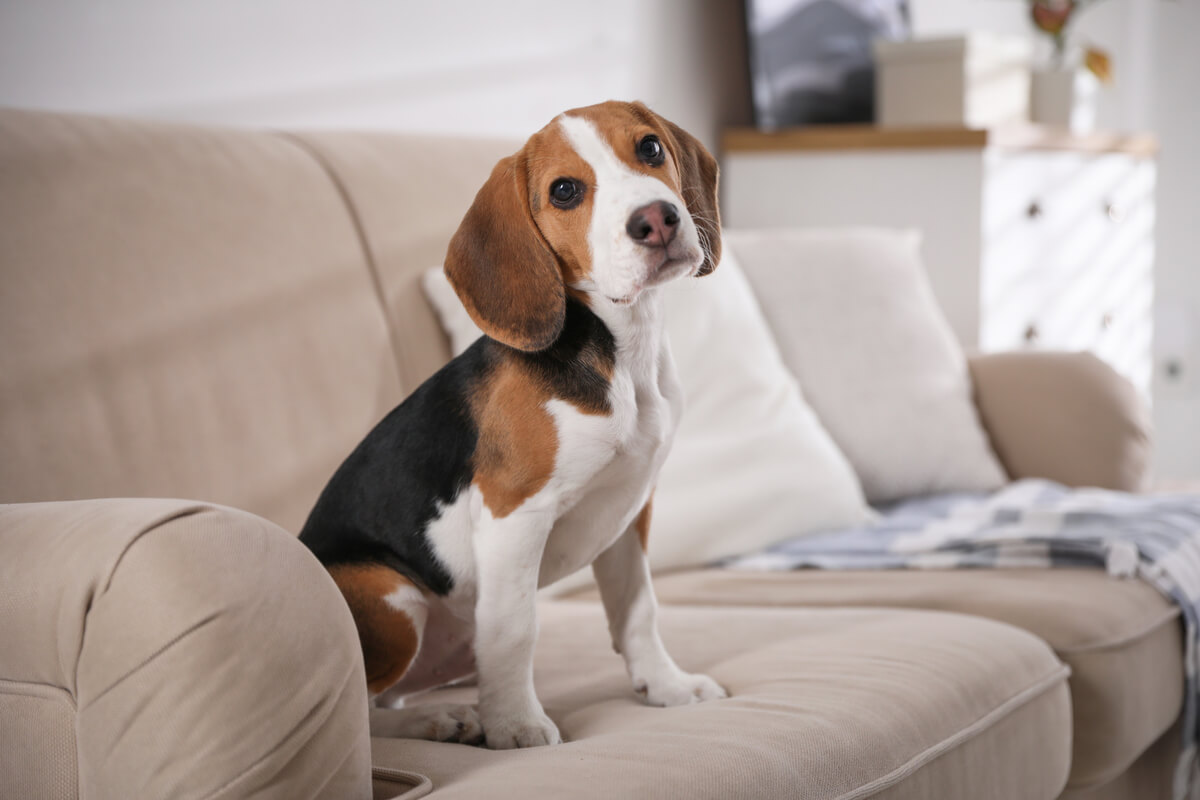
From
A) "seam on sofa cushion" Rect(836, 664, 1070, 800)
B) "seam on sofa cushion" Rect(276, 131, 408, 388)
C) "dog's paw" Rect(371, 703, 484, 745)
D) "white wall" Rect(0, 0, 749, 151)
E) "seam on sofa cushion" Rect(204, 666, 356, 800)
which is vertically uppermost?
"white wall" Rect(0, 0, 749, 151)

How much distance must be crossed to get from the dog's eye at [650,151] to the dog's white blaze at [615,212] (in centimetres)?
2

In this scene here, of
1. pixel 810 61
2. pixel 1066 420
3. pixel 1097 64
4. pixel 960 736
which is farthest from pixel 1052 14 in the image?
pixel 960 736

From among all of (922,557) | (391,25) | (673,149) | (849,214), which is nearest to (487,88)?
(391,25)

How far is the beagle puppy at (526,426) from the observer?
0.91 m

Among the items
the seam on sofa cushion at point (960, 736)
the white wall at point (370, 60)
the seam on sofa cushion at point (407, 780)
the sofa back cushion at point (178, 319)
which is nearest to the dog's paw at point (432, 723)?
the seam on sofa cushion at point (407, 780)

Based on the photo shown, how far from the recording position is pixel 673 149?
97cm

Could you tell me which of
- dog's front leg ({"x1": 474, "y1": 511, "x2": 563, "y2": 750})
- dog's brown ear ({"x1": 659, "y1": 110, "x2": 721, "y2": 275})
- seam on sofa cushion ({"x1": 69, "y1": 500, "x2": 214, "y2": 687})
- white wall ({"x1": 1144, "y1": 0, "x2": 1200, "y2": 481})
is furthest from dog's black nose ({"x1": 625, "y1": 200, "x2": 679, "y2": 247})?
white wall ({"x1": 1144, "y1": 0, "x2": 1200, "y2": 481})

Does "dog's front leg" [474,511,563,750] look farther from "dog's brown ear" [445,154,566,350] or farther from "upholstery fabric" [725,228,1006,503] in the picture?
"upholstery fabric" [725,228,1006,503]

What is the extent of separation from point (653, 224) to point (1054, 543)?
1.09m

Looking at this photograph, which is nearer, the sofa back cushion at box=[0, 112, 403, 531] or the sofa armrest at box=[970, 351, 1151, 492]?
the sofa back cushion at box=[0, 112, 403, 531]

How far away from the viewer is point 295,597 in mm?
773

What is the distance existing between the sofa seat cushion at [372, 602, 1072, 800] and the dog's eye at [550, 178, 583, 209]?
446 millimetres

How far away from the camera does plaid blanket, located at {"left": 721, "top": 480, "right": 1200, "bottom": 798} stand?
162 cm

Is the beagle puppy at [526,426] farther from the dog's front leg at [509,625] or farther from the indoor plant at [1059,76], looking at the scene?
the indoor plant at [1059,76]
